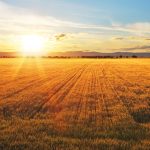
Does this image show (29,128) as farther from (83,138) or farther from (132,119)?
(132,119)

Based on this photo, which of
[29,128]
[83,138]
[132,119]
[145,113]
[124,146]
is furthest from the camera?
[145,113]

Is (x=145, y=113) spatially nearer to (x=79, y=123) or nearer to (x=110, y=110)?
(x=110, y=110)

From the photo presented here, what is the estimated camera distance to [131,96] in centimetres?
1819

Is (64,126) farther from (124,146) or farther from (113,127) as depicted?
(124,146)

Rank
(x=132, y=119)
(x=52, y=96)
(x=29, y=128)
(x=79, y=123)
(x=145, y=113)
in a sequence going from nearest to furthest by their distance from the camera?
(x=29, y=128) → (x=79, y=123) → (x=132, y=119) → (x=145, y=113) → (x=52, y=96)

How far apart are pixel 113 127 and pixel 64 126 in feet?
5.26

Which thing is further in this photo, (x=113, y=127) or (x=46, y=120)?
(x=46, y=120)

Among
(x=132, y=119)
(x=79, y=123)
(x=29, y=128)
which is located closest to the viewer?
(x=29, y=128)

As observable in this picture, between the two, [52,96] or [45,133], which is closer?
[45,133]

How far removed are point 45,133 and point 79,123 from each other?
5.34 feet

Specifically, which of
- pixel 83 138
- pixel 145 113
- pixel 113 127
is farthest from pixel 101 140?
pixel 145 113

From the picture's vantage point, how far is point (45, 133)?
9.76 m

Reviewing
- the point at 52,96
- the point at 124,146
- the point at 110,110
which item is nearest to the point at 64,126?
the point at 124,146

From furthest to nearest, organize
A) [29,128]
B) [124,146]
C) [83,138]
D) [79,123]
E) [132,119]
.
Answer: [132,119] < [79,123] < [29,128] < [83,138] < [124,146]
